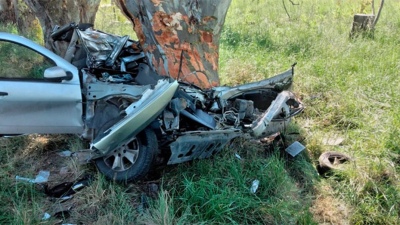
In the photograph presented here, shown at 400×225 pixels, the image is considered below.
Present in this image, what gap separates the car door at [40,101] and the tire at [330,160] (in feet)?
9.40

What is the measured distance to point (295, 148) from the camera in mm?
5129

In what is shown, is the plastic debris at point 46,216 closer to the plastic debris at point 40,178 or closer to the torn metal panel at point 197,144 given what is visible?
the plastic debris at point 40,178

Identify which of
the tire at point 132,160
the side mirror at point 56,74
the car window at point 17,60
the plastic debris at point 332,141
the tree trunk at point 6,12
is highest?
the side mirror at point 56,74

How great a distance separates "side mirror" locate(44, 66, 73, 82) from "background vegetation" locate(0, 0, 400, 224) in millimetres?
979

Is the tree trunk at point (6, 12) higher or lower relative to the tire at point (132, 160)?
lower

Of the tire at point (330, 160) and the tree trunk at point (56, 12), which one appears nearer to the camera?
the tire at point (330, 160)

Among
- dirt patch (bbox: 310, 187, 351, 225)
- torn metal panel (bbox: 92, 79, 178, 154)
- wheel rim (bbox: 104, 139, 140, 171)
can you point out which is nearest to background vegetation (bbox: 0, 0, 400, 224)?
dirt patch (bbox: 310, 187, 351, 225)

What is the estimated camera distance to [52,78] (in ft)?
14.6

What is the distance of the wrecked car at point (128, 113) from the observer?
406cm

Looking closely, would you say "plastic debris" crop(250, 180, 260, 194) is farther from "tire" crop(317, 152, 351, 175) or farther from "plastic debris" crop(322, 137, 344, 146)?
"plastic debris" crop(322, 137, 344, 146)

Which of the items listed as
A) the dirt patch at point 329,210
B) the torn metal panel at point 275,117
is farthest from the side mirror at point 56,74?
the dirt patch at point 329,210

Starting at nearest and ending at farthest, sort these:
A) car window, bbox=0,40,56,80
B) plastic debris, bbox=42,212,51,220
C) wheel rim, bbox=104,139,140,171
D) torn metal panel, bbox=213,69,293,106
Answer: plastic debris, bbox=42,212,51,220 < wheel rim, bbox=104,139,140,171 < torn metal panel, bbox=213,69,293,106 < car window, bbox=0,40,56,80

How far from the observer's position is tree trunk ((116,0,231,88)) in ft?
17.4

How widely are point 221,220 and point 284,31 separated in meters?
6.80
